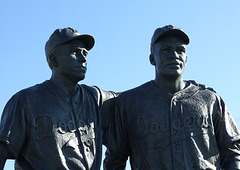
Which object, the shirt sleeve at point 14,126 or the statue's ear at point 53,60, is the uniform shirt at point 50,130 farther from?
the statue's ear at point 53,60

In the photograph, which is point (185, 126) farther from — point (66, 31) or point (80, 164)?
point (66, 31)

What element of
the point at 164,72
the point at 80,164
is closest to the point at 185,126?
the point at 164,72

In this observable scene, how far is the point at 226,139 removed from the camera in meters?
9.95

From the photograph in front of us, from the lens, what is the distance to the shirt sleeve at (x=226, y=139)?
9.91 meters

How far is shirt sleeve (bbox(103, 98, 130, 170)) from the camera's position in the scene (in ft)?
33.4

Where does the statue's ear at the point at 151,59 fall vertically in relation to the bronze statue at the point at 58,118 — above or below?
above

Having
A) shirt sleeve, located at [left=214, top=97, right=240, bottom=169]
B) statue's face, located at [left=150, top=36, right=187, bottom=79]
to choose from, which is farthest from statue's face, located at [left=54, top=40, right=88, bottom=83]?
shirt sleeve, located at [left=214, top=97, right=240, bottom=169]

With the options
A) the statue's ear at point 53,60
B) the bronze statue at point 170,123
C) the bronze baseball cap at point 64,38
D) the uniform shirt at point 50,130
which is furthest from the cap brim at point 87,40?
the bronze statue at point 170,123

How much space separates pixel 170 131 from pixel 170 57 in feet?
3.90

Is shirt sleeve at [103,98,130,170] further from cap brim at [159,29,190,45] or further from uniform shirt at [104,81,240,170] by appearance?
cap brim at [159,29,190,45]

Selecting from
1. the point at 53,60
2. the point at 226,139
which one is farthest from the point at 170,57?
the point at 53,60

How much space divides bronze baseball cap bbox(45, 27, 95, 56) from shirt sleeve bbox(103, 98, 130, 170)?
1.14 m

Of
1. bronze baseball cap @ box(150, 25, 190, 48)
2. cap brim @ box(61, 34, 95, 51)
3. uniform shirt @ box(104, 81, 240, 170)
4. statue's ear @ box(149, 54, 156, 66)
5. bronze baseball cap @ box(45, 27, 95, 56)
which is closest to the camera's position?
uniform shirt @ box(104, 81, 240, 170)

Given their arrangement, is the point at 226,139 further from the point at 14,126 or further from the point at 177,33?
the point at 14,126
